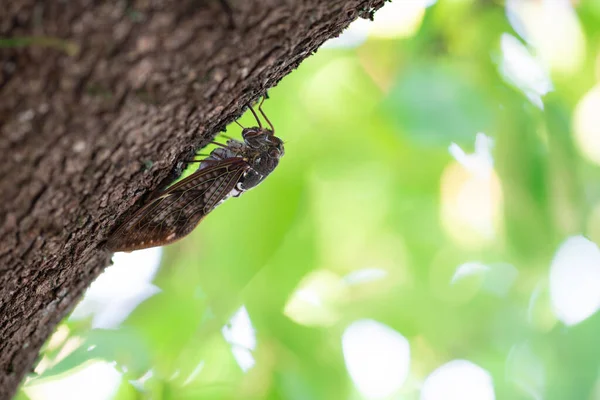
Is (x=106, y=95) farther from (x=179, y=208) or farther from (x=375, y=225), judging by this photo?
(x=375, y=225)

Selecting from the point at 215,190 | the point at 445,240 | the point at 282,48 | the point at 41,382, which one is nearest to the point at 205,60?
the point at 282,48

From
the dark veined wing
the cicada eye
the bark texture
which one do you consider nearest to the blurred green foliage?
the cicada eye

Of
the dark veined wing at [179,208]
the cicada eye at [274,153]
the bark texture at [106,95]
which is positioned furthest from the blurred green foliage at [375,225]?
the bark texture at [106,95]

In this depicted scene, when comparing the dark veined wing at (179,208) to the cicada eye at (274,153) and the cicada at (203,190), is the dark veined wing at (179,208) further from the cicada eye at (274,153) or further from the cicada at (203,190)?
the cicada eye at (274,153)

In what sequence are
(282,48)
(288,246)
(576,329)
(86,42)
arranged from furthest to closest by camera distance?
(576,329), (288,246), (282,48), (86,42)

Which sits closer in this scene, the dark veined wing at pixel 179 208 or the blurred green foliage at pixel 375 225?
the dark veined wing at pixel 179 208

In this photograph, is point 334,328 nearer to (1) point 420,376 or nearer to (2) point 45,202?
(1) point 420,376

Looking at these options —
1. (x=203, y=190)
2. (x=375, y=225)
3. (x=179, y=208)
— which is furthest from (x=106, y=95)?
(x=375, y=225)
